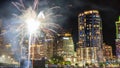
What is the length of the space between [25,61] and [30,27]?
15652mm

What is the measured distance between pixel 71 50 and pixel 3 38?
161ft

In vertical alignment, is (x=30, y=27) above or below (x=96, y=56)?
above

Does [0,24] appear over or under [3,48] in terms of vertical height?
over

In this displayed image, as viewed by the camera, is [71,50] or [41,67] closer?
[41,67]

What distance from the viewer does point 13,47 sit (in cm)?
14838

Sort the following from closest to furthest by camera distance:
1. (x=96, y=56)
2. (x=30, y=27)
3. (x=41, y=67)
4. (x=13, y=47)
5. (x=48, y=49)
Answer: (x=41, y=67) < (x=30, y=27) < (x=13, y=47) < (x=48, y=49) < (x=96, y=56)

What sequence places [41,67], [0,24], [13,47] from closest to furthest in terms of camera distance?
[41,67]
[0,24]
[13,47]

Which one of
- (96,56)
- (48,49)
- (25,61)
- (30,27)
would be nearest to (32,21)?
(30,27)

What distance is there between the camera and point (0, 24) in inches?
5477

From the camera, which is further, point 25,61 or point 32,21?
point 32,21

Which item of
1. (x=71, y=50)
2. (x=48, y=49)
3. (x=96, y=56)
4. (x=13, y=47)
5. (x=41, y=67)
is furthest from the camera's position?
(x=96, y=56)

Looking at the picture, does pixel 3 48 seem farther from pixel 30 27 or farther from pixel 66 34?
pixel 30 27

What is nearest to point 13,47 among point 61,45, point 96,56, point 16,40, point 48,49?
point 16,40

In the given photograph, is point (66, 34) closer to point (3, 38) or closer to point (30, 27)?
point (3, 38)
